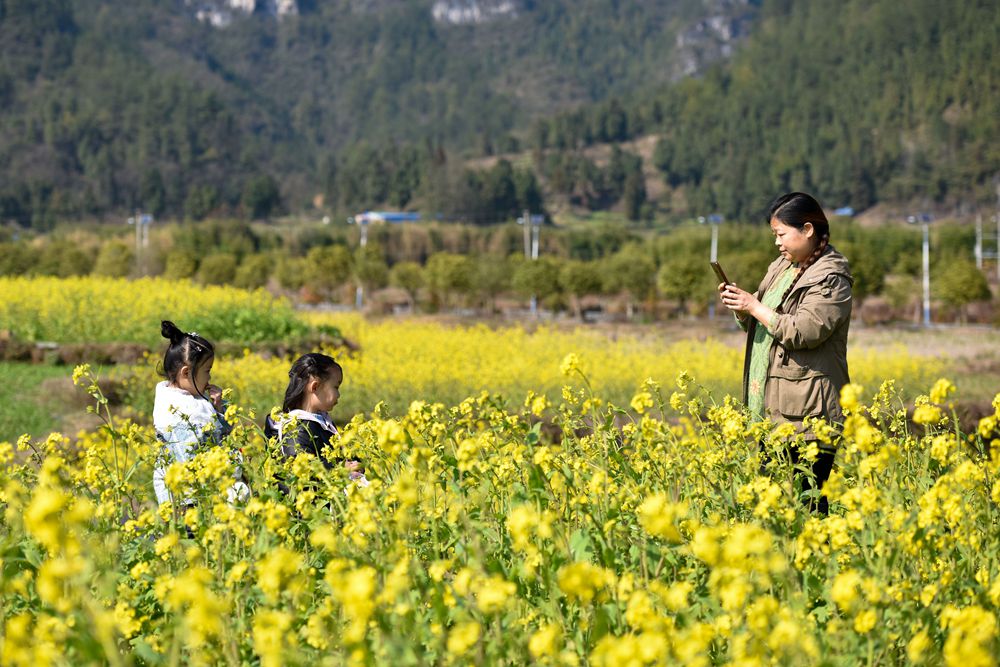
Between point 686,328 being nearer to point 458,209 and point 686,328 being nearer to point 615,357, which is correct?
point 615,357

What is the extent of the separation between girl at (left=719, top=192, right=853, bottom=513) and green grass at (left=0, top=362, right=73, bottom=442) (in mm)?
6118

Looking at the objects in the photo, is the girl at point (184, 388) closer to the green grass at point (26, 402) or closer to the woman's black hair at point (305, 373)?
the woman's black hair at point (305, 373)

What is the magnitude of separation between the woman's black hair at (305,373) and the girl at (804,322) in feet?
5.06

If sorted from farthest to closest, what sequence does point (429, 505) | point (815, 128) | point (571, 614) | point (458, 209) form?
point (815, 128)
point (458, 209)
point (429, 505)
point (571, 614)

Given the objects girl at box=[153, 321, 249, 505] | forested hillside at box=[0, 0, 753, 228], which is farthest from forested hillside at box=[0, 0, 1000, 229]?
girl at box=[153, 321, 249, 505]

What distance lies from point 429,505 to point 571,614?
0.58 meters

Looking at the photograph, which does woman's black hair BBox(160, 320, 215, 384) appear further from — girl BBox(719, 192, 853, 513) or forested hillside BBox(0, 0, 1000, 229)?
forested hillside BBox(0, 0, 1000, 229)

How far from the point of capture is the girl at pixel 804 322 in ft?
11.8

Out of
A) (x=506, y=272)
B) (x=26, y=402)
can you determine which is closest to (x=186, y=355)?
(x=26, y=402)

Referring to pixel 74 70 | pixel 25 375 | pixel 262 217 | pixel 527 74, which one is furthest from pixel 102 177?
pixel 25 375

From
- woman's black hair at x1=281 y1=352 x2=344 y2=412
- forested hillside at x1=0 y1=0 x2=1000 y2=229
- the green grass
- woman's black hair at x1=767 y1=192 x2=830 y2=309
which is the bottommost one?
the green grass

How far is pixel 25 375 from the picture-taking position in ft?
35.9

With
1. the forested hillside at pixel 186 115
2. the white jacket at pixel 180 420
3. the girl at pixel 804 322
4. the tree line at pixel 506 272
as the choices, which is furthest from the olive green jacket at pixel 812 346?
the forested hillside at pixel 186 115

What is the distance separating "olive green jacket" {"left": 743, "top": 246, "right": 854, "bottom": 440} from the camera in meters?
3.58
